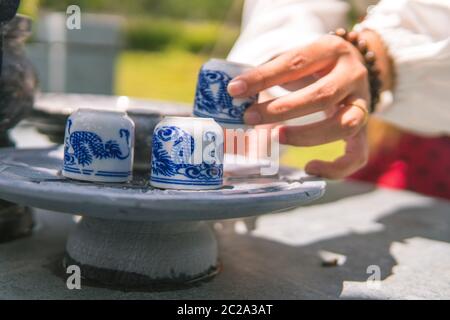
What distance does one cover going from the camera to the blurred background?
3.39 metres

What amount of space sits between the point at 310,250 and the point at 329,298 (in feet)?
0.88

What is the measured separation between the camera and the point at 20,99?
3.53 ft

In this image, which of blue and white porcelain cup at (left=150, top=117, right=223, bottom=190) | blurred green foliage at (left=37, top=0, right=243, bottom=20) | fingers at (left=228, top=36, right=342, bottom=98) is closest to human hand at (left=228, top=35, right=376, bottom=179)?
fingers at (left=228, top=36, right=342, bottom=98)

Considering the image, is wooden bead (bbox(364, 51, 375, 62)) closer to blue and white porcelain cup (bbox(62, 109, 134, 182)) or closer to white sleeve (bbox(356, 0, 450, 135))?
white sleeve (bbox(356, 0, 450, 135))

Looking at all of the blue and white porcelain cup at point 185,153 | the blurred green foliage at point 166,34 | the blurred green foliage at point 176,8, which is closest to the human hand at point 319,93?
the blue and white porcelain cup at point 185,153

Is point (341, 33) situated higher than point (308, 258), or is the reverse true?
point (341, 33)

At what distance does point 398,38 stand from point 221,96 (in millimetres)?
444

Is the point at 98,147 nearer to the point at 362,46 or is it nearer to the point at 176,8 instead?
the point at 362,46

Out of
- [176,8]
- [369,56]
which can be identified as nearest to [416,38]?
[369,56]

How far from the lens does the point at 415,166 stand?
2.09m

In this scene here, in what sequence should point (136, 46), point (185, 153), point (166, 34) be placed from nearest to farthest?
point (185, 153) → point (166, 34) → point (136, 46)

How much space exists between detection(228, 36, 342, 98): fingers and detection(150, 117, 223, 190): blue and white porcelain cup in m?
0.14
